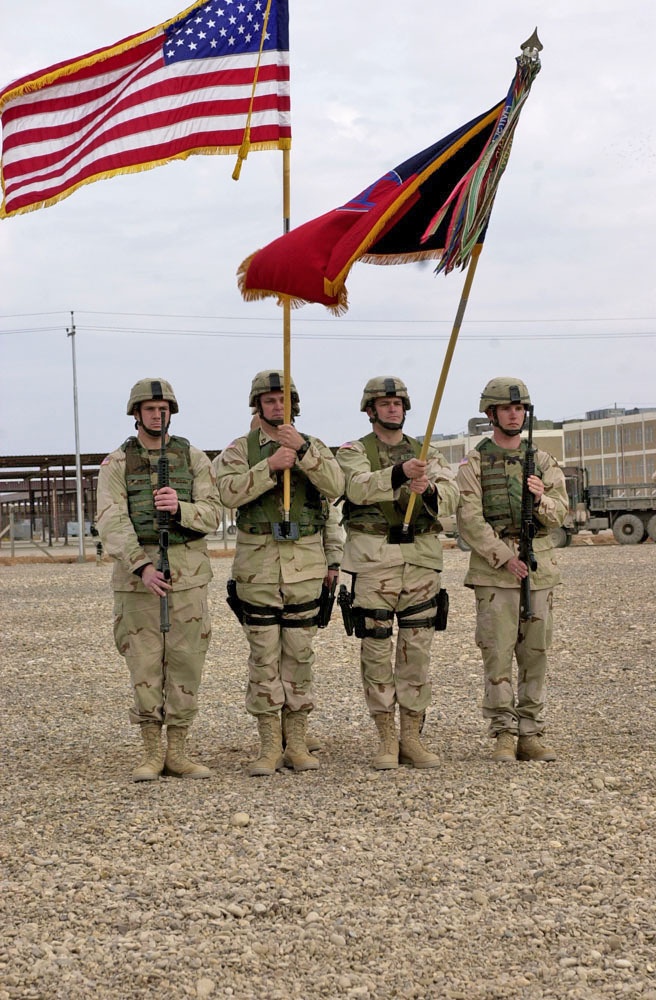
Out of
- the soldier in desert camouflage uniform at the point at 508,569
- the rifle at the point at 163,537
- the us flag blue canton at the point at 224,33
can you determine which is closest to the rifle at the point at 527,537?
the soldier in desert camouflage uniform at the point at 508,569

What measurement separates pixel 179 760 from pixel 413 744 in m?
1.30

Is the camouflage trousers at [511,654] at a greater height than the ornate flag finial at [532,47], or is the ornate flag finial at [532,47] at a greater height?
the ornate flag finial at [532,47]

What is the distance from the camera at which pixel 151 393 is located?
6.32 metres

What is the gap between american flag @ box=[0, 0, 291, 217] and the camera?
6.66m

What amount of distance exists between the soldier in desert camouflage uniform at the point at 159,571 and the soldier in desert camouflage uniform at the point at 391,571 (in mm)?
841

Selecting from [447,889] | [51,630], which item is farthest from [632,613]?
[447,889]

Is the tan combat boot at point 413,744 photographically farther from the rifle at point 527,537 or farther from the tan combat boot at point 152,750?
the tan combat boot at point 152,750

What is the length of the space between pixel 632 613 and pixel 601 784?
9142 mm

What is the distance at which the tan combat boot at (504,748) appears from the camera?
6426 mm

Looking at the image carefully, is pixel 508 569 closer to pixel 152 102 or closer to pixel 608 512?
pixel 152 102

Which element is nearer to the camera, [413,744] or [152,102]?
[413,744]

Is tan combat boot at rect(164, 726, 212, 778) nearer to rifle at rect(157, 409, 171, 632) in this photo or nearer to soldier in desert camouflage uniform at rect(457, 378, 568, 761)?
rifle at rect(157, 409, 171, 632)

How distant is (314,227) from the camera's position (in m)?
6.19

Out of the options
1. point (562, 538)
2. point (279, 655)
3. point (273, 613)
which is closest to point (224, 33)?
point (273, 613)
